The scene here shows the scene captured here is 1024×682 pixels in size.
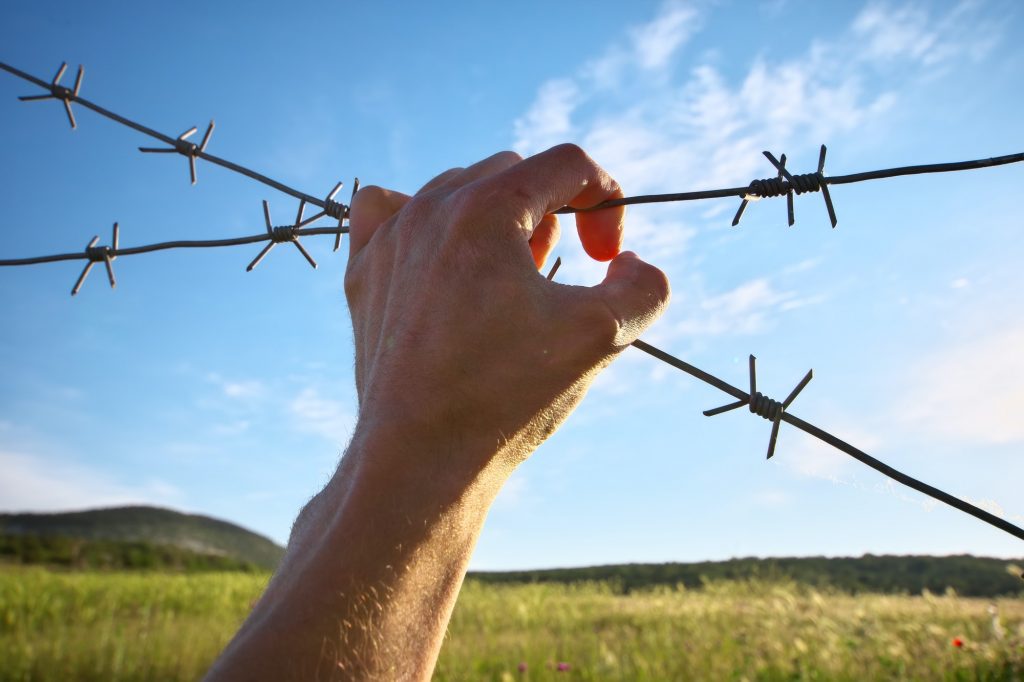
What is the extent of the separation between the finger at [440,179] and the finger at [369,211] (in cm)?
9

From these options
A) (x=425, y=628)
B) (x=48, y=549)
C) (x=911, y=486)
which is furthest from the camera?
(x=48, y=549)

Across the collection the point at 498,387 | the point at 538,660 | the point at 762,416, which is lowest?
the point at 538,660

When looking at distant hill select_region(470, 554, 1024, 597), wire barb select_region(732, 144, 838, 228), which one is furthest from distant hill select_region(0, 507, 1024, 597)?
wire barb select_region(732, 144, 838, 228)

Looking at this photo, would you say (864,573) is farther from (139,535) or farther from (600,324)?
(139,535)

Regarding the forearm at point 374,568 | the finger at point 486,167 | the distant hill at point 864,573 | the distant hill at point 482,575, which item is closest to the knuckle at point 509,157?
the finger at point 486,167

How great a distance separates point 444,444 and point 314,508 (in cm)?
17

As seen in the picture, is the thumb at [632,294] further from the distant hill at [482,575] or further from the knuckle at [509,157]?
the distant hill at [482,575]

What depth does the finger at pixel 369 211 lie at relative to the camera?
1.14 m

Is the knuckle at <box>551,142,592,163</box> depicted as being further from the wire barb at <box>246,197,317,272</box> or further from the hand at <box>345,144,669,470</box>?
the wire barb at <box>246,197,317,272</box>

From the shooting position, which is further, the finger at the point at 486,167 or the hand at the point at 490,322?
the finger at the point at 486,167

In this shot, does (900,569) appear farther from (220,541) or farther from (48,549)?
(220,541)

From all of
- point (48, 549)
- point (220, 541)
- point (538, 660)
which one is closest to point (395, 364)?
point (538, 660)

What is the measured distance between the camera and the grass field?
3.43m

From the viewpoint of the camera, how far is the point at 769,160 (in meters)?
1.34
